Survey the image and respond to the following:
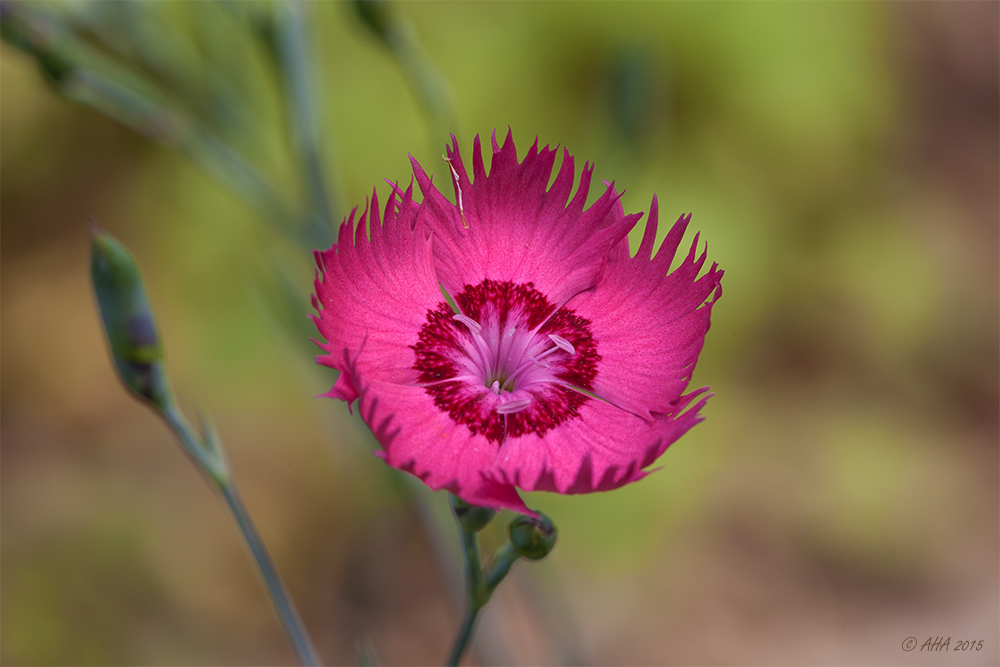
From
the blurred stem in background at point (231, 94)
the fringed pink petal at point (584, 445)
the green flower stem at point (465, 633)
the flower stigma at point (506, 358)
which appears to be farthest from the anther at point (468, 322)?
the blurred stem in background at point (231, 94)

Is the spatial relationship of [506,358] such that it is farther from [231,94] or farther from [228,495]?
[231,94]

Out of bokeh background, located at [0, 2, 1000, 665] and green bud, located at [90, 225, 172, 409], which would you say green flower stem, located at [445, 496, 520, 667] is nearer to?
green bud, located at [90, 225, 172, 409]

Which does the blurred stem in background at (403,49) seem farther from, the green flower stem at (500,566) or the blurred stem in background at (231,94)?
the green flower stem at (500,566)

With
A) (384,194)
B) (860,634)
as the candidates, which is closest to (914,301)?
(860,634)

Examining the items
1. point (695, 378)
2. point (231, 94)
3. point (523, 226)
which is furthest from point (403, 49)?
point (695, 378)

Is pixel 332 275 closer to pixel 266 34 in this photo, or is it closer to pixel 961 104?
pixel 266 34

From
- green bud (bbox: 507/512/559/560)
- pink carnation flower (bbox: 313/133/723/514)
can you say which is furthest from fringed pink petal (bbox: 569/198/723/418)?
green bud (bbox: 507/512/559/560)
